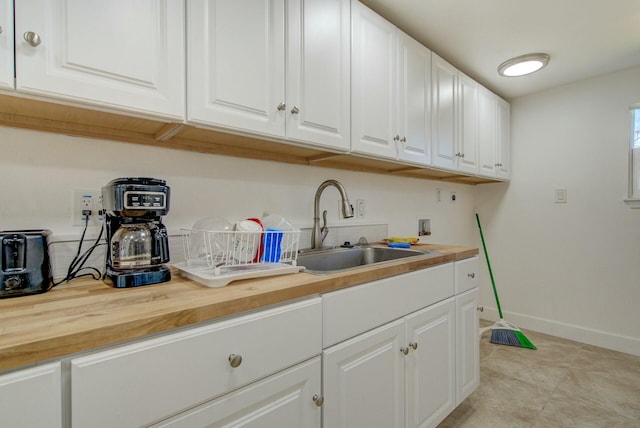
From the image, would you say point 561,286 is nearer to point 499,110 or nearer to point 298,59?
point 499,110

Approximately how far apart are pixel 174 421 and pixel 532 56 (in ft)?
9.02

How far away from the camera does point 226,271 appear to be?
971mm

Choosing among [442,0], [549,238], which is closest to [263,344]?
[442,0]

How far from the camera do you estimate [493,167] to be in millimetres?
2672

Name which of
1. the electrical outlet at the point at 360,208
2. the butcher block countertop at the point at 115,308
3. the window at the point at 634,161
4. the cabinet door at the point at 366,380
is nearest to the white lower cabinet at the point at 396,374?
the cabinet door at the point at 366,380

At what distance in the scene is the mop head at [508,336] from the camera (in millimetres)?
2541

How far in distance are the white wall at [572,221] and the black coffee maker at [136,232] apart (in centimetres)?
313

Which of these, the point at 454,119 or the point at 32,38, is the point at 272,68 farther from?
the point at 454,119

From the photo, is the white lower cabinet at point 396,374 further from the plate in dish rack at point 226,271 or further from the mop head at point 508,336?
the mop head at point 508,336


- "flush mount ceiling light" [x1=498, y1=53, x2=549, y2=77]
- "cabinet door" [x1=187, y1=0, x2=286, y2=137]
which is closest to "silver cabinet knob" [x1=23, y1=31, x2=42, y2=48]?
"cabinet door" [x1=187, y1=0, x2=286, y2=137]

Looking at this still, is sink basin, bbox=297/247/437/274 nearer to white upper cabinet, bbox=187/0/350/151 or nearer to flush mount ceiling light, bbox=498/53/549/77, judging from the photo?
white upper cabinet, bbox=187/0/350/151

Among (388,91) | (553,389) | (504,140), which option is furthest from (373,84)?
(553,389)

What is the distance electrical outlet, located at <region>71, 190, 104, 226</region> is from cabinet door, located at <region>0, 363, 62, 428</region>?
646 mm

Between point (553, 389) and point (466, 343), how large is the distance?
84 centimetres
